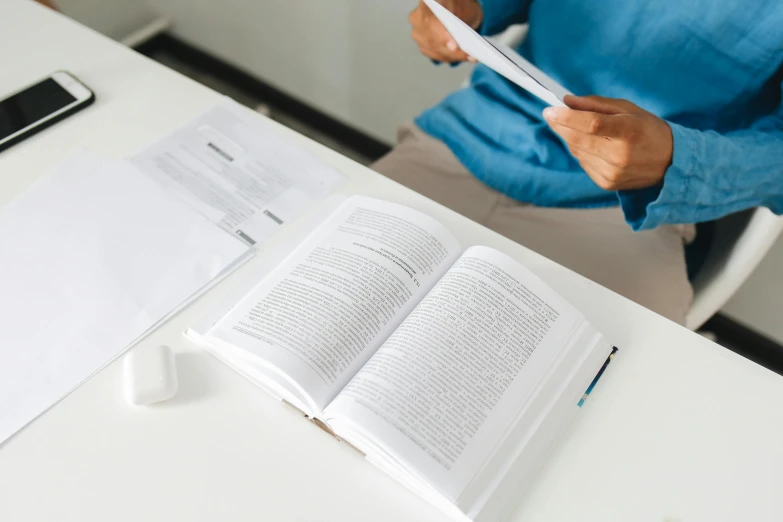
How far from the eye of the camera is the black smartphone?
28.0 inches

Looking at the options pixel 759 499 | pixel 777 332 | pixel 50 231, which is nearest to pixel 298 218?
pixel 50 231

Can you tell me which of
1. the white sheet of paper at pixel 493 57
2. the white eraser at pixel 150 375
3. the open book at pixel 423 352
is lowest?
the white eraser at pixel 150 375

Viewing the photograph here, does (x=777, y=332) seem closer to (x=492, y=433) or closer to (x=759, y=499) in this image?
(x=759, y=499)

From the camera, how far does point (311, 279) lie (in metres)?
0.57

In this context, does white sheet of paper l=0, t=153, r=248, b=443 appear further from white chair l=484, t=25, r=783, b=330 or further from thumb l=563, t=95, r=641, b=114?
white chair l=484, t=25, r=783, b=330

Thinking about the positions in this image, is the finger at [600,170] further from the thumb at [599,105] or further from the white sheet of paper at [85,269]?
the white sheet of paper at [85,269]

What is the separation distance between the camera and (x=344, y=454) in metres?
0.50

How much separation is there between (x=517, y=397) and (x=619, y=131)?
31 cm

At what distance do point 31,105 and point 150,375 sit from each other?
1.42 ft

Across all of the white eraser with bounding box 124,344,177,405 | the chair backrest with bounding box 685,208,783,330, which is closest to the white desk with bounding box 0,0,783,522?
the white eraser with bounding box 124,344,177,405

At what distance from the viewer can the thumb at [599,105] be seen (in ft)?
2.13

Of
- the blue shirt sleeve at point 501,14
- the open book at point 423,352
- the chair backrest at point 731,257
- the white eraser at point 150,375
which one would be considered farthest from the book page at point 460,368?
the blue shirt sleeve at point 501,14

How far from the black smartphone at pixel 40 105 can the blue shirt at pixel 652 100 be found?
0.48 meters

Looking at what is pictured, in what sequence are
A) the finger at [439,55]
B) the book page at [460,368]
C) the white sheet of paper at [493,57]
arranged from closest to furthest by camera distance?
the book page at [460,368] < the white sheet of paper at [493,57] < the finger at [439,55]
